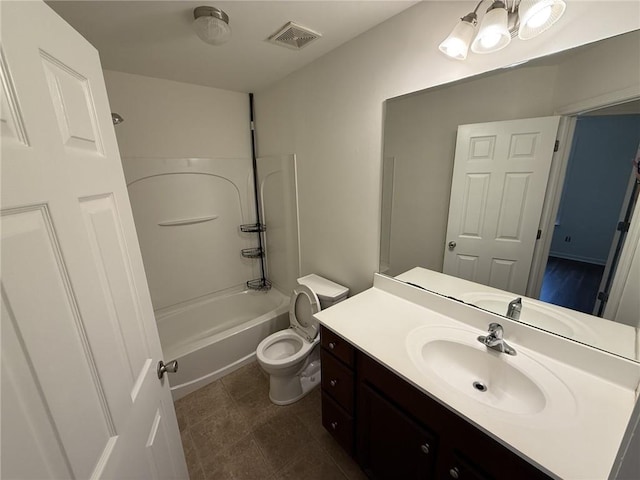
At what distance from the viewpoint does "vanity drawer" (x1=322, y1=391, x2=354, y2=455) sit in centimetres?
136

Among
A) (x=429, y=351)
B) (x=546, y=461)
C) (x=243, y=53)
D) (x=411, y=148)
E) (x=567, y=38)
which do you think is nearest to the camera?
(x=546, y=461)

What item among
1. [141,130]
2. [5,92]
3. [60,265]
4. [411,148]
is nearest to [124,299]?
[60,265]

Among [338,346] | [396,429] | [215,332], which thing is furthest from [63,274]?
[215,332]

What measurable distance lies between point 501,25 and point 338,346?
144 centimetres

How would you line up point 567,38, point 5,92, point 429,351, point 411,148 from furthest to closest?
1. point 411,148
2. point 429,351
3. point 567,38
4. point 5,92

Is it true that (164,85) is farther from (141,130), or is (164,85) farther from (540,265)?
(540,265)

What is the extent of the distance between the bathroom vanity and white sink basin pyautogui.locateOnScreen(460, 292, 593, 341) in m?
0.05

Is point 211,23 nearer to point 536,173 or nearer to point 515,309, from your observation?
point 536,173

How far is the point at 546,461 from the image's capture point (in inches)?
26.4

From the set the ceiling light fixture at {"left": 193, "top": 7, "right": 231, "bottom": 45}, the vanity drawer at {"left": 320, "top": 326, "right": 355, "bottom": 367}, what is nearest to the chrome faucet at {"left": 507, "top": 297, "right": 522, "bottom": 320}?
the vanity drawer at {"left": 320, "top": 326, "right": 355, "bottom": 367}

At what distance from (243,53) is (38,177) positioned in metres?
1.64

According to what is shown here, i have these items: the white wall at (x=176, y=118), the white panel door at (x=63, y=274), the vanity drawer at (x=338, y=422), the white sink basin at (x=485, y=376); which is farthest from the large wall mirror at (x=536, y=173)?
the white wall at (x=176, y=118)

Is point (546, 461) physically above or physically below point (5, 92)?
below

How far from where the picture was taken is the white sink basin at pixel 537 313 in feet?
3.34
